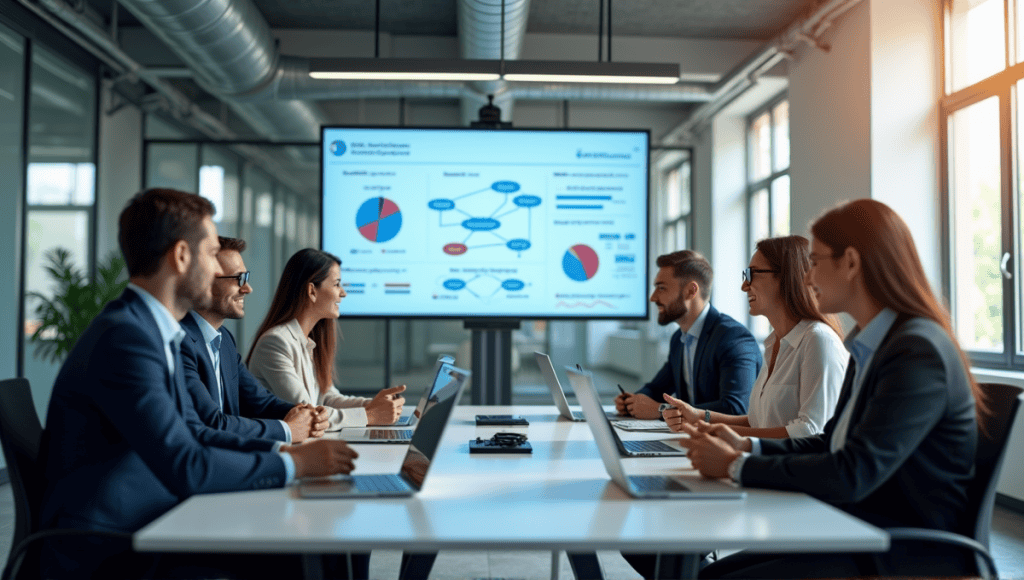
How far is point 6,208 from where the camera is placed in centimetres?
539

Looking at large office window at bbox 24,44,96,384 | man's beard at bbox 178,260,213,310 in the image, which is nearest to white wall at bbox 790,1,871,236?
man's beard at bbox 178,260,213,310

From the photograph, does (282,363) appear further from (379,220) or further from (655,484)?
(655,484)

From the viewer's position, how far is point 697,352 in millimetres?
3654

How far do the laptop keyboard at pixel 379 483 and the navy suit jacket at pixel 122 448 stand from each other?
177 millimetres

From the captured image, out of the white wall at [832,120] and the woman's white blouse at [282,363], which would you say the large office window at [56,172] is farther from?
the white wall at [832,120]

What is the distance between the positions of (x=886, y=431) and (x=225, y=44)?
195 inches

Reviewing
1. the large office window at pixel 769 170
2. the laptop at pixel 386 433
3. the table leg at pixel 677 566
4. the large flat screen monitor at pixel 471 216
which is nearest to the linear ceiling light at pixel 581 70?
the large flat screen monitor at pixel 471 216

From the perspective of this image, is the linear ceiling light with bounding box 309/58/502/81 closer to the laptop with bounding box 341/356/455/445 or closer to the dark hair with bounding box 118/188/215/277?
the laptop with bounding box 341/356/455/445

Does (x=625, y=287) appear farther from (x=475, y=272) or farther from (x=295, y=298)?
(x=295, y=298)

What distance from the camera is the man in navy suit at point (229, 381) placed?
7.81 feet

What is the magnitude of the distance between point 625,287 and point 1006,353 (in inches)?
93.5

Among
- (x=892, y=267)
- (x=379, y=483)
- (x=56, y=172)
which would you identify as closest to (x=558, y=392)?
(x=379, y=483)

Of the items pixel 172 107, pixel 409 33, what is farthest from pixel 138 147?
pixel 409 33

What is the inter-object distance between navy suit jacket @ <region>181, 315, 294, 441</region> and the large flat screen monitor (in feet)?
6.29
